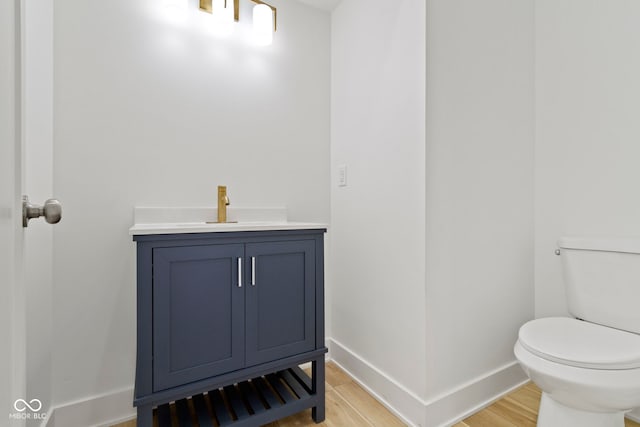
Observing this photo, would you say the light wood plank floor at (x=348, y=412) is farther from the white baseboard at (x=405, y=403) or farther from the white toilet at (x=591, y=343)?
the white toilet at (x=591, y=343)

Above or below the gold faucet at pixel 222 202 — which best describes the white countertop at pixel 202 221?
below

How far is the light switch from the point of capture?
6.10 ft

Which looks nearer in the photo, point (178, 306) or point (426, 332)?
point (178, 306)

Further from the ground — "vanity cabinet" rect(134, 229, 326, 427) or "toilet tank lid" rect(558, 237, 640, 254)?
"toilet tank lid" rect(558, 237, 640, 254)

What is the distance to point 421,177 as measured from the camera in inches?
52.6

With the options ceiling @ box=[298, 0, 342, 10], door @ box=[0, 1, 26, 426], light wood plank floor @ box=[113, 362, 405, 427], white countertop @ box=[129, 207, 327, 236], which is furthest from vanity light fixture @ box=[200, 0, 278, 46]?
light wood plank floor @ box=[113, 362, 405, 427]

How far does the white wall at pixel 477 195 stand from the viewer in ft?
4.40

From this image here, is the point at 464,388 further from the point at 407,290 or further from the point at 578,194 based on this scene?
the point at 578,194

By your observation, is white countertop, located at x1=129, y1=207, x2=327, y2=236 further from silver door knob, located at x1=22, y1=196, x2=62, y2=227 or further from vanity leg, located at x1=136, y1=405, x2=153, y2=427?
vanity leg, located at x1=136, y1=405, x2=153, y2=427

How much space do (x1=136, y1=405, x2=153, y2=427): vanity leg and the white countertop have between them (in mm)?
601

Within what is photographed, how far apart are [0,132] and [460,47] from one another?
1.58 metres

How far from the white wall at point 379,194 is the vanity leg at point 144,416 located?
1.01 metres

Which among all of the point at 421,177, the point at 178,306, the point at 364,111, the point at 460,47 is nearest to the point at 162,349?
the point at 178,306

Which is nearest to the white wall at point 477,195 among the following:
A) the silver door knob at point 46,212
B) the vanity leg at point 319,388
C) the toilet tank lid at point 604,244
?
the toilet tank lid at point 604,244
